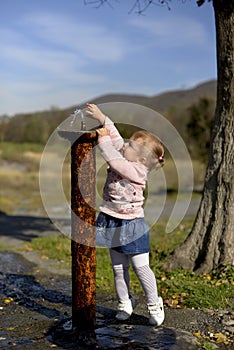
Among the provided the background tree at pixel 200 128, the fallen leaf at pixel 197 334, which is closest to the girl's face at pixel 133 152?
the fallen leaf at pixel 197 334

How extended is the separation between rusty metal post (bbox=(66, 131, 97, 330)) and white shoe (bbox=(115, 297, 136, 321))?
17.1 inches

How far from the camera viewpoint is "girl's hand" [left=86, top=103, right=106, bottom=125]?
15.3 feet

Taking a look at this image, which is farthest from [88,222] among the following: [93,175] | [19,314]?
[19,314]

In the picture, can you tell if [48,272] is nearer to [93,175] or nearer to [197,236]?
[197,236]

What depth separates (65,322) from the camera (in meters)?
5.22

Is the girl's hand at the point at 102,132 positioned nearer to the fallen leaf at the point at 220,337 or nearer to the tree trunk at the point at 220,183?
the fallen leaf at the point at 220,337

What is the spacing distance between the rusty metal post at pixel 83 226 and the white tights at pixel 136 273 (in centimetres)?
37

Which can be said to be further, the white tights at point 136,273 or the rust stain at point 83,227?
the white tights at point 136,273

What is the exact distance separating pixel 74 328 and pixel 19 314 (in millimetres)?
1068

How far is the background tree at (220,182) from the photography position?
23.4 ft

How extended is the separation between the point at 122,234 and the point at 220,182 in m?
2.75

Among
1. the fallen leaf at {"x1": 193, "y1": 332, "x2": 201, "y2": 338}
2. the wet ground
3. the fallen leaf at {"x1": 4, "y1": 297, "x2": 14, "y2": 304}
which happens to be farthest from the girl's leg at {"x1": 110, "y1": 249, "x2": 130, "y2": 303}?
the fallen leaf at {"x1": 4, "y1": 297, "x2": 14, "y2": 304}

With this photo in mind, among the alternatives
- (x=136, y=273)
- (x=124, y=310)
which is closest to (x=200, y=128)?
(x=124, y=310)

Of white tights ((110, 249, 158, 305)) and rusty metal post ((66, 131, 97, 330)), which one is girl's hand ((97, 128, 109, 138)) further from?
white tights ((110, 249, 158, 305))
